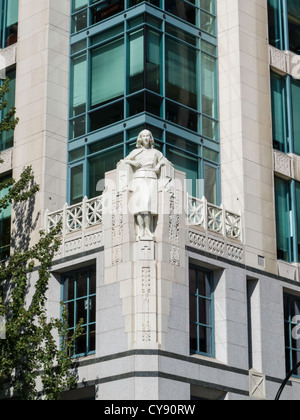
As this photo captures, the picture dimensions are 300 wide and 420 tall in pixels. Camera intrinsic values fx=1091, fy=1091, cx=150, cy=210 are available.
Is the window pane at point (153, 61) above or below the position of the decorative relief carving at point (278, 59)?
below

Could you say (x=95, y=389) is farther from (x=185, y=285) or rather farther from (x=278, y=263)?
(x=278, y=263)

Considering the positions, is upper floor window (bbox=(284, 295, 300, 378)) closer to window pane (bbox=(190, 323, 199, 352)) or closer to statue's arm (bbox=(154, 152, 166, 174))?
window pane (bbox=(190, 323, 199, 352))

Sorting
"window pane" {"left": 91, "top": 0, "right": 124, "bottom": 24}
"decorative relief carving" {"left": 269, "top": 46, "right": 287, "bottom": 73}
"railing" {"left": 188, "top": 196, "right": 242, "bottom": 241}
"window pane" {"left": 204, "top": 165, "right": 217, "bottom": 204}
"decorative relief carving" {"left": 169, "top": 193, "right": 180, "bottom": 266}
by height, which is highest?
"window pane" {"left": 91, "top": 0, "right": 124, "bottom": 24}

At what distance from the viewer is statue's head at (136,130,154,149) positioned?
3794cm

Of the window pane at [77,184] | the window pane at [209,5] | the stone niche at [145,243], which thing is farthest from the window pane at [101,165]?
the window pane at [209,5]

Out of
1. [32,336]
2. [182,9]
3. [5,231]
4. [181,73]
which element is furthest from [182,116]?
[32,336]

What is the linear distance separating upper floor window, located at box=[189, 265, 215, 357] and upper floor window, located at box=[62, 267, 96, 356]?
343 cm

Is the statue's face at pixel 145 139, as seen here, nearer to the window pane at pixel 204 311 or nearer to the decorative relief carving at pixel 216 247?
the decorative relief carving at pixel 216 247

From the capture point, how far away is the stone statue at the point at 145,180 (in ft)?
120

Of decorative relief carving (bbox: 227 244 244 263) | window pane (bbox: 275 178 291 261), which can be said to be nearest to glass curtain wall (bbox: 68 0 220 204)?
decorative relief carving (bbox: 227 244 244 263)

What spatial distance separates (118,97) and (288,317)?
10513mm

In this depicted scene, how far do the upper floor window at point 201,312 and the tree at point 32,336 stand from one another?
161 inches

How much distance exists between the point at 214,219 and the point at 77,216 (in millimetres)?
4956
